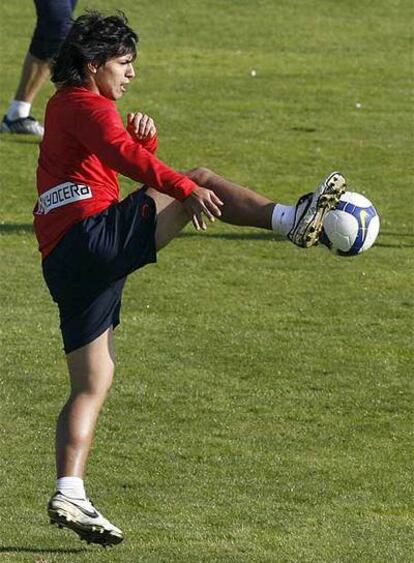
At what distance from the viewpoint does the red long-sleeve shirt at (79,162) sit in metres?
6.45

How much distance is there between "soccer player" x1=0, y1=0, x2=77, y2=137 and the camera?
49.0ft

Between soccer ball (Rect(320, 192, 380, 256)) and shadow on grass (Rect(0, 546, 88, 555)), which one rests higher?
soccer ball (Rect(320, 192, 380, 256))

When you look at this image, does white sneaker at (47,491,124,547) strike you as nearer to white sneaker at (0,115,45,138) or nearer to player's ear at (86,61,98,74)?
player's ear at (86,61,98,74)

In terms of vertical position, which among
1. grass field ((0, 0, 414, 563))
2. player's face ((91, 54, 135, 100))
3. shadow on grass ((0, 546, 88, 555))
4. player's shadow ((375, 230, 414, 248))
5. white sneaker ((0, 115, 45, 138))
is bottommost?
shadow on grass ((0, 546, 88, 555))

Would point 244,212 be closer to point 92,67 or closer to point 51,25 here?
point 92,67

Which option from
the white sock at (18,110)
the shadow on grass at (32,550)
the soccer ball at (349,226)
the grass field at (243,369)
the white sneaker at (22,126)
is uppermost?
the soccer ball at (349,226)

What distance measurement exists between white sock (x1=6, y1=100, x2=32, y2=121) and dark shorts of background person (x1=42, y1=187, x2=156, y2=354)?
8.95 metres

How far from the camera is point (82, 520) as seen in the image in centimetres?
657

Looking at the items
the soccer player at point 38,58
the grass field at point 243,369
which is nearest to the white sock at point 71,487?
the grass field at point 243,369

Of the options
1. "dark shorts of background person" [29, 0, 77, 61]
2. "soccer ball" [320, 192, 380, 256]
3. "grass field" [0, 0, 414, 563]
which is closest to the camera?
"soccer ball" [320, 192, 380, 256]

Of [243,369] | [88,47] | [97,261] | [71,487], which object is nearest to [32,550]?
[71,487]

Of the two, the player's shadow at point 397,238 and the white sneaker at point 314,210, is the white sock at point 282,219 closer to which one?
the white sneaker at point 314,210

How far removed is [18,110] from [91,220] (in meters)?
9.21

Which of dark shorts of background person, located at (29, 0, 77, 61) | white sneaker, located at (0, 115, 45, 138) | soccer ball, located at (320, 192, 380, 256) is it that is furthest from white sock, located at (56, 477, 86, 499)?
white sneaker, located at (0, 115, 45, 138)
